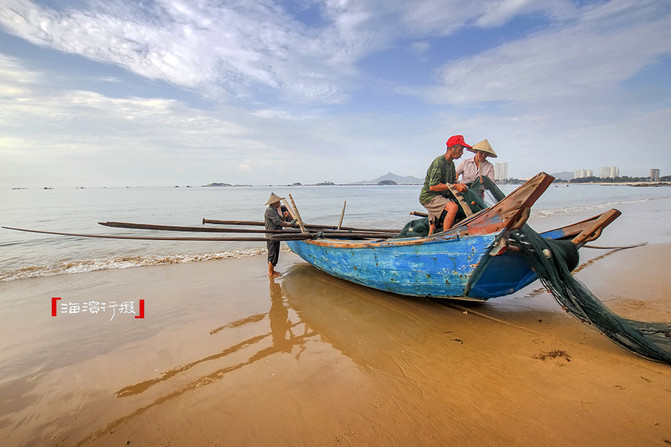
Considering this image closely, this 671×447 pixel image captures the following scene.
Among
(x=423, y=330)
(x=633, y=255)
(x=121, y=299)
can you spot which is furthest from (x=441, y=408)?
(x=633, y=255)

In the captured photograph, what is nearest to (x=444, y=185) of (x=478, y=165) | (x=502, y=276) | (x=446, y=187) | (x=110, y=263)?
(x=446, y=187)

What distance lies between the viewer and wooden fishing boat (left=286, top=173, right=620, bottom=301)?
11.0 feet

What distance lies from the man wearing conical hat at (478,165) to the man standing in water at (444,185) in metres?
0.17

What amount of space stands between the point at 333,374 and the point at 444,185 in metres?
3.15

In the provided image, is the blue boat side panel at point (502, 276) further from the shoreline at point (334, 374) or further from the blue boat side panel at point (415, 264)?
the shoreline at point (334, 374)

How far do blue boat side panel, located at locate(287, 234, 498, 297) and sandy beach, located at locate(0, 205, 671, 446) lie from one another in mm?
420

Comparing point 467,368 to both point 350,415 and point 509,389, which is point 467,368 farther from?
point 350,415

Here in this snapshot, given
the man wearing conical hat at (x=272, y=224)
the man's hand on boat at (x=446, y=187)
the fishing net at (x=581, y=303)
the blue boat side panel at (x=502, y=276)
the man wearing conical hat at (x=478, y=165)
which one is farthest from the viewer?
the man wearing conical hat at (x=272, y=224)

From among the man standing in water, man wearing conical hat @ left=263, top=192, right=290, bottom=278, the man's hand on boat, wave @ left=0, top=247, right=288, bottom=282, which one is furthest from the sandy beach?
wave @ left=0, top=247, right=288, bottom=282

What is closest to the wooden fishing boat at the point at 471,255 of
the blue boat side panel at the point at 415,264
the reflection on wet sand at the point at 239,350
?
the blue boat side panel at the point at 415,264

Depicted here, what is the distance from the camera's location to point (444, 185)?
4719mm

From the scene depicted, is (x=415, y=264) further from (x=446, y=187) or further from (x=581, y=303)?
(x=581, y=303)

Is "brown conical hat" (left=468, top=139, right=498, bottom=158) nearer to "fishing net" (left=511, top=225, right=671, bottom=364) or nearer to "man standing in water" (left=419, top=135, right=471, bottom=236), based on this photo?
"man standing in water" (left=419, top=135, right=471, bottom=236)

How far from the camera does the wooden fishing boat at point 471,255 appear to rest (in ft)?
11.0
